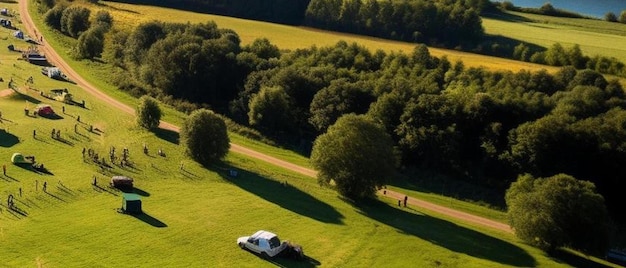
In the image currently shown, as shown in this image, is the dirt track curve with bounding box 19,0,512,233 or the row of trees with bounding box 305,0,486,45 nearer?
the dirt track curve with bounding box 19,0,512,233

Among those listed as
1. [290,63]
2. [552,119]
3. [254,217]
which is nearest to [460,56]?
[290,63]

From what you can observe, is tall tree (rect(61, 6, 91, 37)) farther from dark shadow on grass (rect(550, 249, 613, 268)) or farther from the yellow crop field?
dark shadow on grass (rect(550, 249, 613, 268))

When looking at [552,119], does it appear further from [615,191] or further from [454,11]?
[454,11]

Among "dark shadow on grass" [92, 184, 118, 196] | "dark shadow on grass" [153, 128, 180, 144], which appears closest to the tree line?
"dark shadow on grass" [153, 128, 180, 144]

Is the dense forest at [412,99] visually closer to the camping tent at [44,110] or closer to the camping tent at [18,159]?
the camping tent at [44,110]

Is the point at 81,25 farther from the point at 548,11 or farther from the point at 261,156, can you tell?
the point at 548,11

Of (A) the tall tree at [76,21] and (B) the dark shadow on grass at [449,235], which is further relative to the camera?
(A) the tall tree at [76,21]

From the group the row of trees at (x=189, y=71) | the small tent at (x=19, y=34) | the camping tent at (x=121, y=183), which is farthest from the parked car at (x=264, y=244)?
the small tent at (x=19, y=34)
